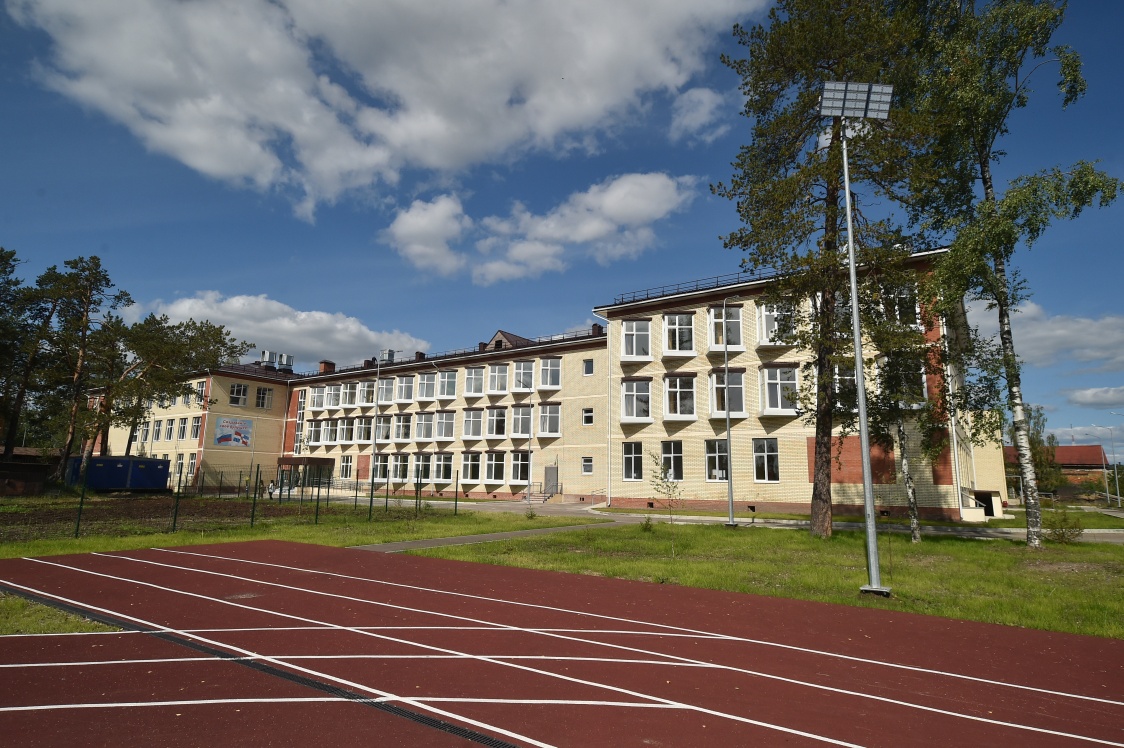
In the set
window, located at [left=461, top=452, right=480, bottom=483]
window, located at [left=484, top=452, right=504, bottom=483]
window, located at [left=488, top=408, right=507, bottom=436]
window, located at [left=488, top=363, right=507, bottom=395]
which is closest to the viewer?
window, located at [left=484, top=452, right=504, bottom=483]

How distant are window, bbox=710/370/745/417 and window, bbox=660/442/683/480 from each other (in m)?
3.17

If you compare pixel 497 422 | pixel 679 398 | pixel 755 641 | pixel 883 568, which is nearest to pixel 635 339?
pixel 679 398

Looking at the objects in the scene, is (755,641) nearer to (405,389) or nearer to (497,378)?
(497,378)

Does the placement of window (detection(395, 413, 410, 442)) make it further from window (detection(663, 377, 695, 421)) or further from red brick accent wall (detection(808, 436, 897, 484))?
red brick accent wall (detection(808, 436, 897, 484))

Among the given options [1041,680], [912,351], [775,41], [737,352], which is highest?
[775,41]

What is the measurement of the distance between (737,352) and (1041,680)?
31.3 meters

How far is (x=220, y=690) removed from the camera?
255 inches

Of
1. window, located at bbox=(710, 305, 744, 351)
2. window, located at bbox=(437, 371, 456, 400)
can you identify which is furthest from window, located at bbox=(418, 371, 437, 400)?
window, located at bbox=(710, 305, 744, 351)

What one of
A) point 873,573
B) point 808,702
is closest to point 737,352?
point 873,573

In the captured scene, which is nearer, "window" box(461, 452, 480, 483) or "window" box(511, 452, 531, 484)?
"window" box(511, 452, 531, 484)

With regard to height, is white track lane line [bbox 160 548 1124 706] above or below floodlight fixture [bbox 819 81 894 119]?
below

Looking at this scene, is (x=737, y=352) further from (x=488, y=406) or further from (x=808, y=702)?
(x=808, y=702)

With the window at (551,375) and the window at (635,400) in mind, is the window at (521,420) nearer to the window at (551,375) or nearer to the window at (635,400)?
the window at (551,375)

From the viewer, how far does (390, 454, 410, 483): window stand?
5566 centimetres
